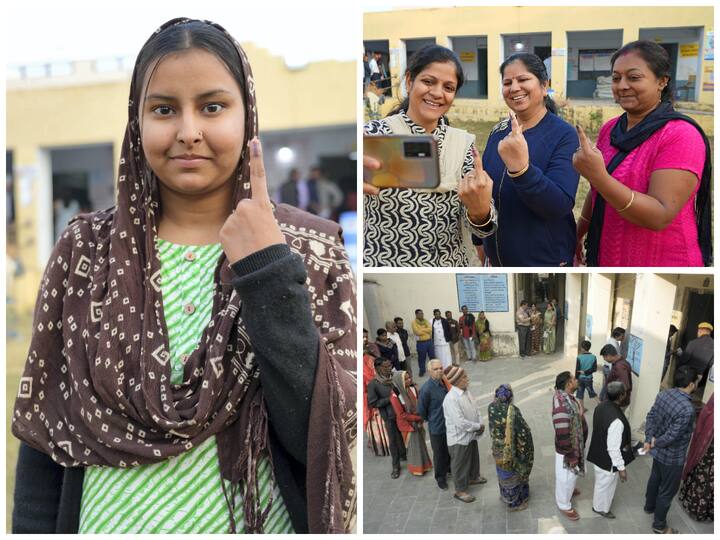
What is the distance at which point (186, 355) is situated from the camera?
151cm

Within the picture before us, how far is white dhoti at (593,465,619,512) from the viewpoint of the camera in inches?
84.5

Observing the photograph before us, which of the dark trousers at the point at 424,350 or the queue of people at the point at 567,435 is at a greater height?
the dark trousers at the point at 424,350

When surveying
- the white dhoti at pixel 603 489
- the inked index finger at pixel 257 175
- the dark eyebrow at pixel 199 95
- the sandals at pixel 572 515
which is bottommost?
the sandals at pixel 572 515

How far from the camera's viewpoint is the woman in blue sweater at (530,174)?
1925 millimetres

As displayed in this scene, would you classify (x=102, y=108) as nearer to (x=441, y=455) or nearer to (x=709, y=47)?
(x=441, y=455)

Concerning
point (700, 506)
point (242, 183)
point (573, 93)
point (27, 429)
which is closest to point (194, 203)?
point (242, 183)

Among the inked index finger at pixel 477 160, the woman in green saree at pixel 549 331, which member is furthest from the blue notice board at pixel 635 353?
the inked index finger at pixel 477 160

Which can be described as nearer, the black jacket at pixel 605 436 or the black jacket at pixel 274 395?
the black jacket at pixel 274 395

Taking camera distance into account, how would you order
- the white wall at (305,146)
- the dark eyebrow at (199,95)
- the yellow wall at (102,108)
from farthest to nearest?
the white wall at (305,146), the yellow wall at (102,108), the dark eyebrow at (199,95)

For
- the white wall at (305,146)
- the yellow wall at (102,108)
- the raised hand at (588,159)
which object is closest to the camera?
the raised hand at (588,159)

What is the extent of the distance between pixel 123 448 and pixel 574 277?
1273 mm

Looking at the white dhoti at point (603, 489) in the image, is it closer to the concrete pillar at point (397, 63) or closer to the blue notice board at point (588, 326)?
the blue notice board at point (588, 326)

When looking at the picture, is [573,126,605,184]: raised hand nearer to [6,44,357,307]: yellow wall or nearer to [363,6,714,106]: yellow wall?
[363,6,714,106]: yellow wall

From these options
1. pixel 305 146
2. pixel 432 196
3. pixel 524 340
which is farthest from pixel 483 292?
pixel 305 146
